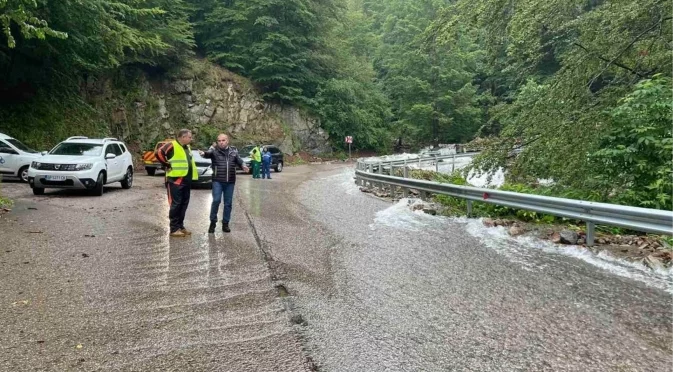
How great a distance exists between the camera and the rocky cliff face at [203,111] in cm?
3300

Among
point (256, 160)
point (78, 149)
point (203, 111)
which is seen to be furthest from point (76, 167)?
point (203, 111)

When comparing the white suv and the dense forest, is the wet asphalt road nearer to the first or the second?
the dense forest

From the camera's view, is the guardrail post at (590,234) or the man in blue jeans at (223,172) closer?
the guardrail post at (590,234)

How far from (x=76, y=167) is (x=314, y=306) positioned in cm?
1183

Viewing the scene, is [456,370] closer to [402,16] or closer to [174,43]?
[174,43]

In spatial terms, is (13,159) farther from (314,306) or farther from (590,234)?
(590,234)

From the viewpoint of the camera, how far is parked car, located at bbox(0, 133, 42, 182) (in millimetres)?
18062

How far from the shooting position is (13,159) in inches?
715

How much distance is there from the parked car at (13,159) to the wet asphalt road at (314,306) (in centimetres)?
1156

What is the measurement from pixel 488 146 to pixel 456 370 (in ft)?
29.5

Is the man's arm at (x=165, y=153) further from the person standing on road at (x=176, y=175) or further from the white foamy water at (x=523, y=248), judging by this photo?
the white foamy water at (x=523, y=248)

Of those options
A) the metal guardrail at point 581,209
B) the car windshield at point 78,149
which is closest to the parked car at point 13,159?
the car windshield at point 78,149

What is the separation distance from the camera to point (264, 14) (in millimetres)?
42531

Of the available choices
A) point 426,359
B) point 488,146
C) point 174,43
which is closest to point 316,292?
point 426,359
